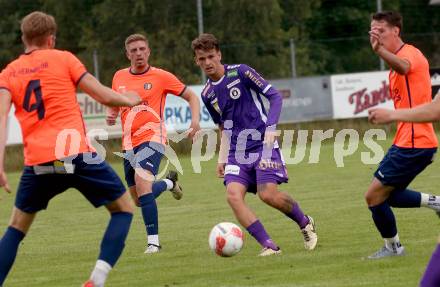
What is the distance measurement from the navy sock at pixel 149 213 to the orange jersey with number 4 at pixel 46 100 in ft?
9.91

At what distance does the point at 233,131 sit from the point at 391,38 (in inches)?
70.9

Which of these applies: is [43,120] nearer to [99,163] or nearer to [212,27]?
[99,163]

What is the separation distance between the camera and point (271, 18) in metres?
35.4

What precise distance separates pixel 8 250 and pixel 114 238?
768 millimetres

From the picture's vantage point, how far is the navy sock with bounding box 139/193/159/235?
10164 mm

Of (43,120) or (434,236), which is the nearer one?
(43,120)

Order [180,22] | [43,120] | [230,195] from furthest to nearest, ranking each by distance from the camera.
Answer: [180,22] < [230,195] < [43,120]

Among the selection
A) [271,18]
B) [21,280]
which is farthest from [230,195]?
[271,18]

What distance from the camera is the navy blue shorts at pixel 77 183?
721cm

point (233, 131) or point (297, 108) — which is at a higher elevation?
point (233, 131)

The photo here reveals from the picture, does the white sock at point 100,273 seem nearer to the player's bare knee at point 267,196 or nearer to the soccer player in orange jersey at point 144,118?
the player's bare knee at point 267,196

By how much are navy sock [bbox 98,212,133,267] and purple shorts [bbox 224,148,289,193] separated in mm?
2167

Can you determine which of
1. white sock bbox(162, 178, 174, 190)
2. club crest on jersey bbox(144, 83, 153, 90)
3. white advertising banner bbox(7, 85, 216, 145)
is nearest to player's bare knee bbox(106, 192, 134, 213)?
club crest on jersey bbox(144, 83, 153, 90)

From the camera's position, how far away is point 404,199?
8883mm
